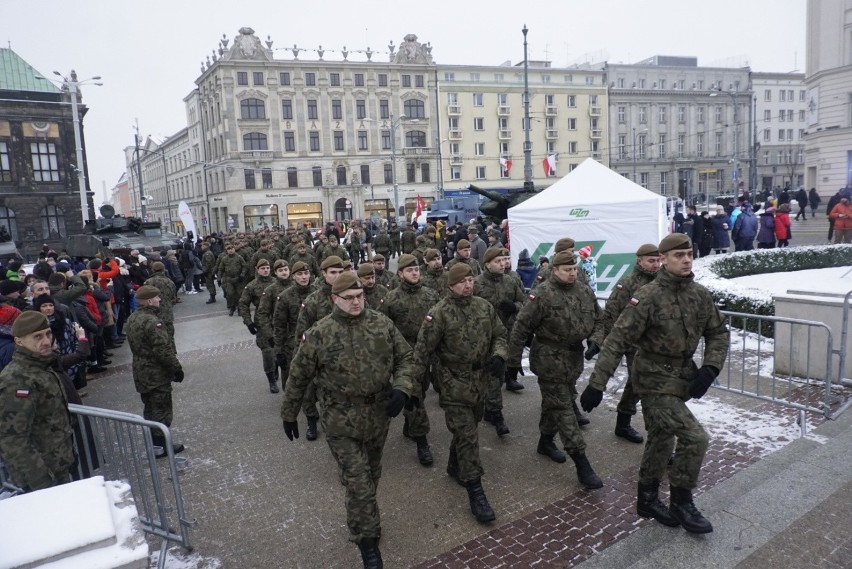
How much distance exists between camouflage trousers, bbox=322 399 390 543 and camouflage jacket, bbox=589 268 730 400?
1752 mm

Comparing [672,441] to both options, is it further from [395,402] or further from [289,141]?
[289,141]

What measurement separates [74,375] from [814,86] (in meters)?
47.8

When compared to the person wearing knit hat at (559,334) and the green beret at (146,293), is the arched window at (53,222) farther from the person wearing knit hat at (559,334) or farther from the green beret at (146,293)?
the person wearing knit hat at (559,334)

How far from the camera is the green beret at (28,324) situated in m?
4.34

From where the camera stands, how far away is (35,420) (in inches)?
172

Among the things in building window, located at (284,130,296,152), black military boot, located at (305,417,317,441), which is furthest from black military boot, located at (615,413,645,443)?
building window, located at (284,130,296,152)

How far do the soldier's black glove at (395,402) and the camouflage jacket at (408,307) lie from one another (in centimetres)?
246

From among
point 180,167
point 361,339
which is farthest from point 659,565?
point 180,167

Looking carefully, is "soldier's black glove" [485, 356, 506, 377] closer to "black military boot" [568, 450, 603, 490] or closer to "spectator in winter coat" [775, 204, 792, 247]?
"black military boot" [568, 450, 603, 490]

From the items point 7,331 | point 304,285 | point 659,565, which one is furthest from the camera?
point 304,285

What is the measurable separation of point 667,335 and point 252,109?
189 feet

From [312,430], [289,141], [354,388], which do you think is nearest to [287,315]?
[312,430]

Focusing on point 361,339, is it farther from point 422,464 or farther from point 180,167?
point 180,167

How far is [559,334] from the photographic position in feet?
18.4
